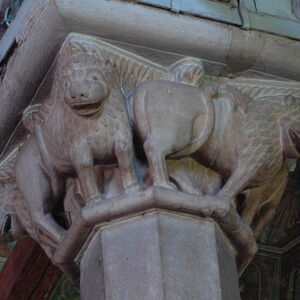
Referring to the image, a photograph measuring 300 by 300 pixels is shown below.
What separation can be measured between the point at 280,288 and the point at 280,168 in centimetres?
126

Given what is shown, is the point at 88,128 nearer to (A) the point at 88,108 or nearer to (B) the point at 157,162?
(A) the point at 88,108

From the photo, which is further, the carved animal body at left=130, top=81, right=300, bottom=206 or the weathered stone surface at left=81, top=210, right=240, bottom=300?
the carved animal body at left=130, top=81, right=300, bottom=206

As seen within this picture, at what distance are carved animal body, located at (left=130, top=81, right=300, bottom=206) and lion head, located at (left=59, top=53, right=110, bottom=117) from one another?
0.32ft

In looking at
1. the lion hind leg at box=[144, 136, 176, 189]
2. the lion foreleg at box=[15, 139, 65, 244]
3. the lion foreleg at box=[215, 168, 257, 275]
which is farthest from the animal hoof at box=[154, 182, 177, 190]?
the lion foreleg at box=[15, 139, 65, 244]

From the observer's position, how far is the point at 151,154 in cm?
217

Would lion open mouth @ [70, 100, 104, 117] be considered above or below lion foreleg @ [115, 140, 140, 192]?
above

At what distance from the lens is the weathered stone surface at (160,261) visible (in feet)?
6.73

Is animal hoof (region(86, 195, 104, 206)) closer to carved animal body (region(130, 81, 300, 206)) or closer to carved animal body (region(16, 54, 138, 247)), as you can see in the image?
carved animal body (region(16, 54, 138, 247))

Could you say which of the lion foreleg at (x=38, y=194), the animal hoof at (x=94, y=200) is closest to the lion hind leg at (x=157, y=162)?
the animal hoof at (x=94, y=200)

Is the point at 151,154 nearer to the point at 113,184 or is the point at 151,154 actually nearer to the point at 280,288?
the point at 113,184

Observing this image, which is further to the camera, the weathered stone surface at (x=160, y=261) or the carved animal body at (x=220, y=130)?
the carved animal body at (x=220, y=130)

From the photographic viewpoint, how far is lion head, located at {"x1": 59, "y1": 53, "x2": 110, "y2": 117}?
2.15m

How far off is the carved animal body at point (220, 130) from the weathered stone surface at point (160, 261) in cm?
11

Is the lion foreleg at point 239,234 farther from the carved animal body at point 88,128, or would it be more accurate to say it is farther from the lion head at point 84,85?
the lion head at point 84,85
